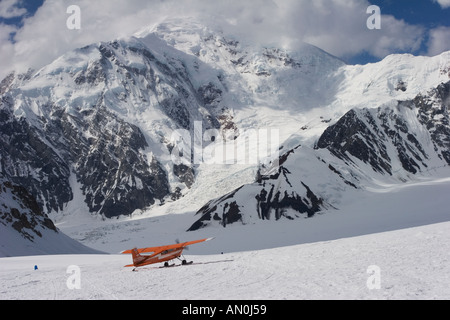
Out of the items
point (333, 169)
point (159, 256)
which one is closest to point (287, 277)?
point (159, 256)

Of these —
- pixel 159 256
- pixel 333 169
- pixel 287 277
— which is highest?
pixel 333 169

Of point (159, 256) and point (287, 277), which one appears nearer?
point (287, 277)

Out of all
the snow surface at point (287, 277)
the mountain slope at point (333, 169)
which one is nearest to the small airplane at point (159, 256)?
the snow surface at point (287, 277)

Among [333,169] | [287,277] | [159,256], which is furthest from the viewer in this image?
[333,169]

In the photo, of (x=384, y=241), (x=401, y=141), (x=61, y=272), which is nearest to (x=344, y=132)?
(x=401, y=141)

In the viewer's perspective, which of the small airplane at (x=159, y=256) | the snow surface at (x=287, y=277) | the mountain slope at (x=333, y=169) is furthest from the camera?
the mountain slope at (x=333, y=169)

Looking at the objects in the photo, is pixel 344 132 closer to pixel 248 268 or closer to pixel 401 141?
pixel 401 141

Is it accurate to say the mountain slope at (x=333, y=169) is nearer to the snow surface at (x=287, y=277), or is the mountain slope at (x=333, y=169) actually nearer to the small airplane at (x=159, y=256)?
the snow surface at (x=287, y=277)

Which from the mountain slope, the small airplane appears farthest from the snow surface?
the mountain slope

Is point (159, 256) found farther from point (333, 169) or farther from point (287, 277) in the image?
point (333, 169)

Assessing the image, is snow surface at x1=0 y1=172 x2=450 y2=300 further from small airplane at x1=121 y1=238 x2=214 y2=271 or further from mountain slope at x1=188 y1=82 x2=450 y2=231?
mountain slope at x1=188 y1=82 x2=450 y2=231

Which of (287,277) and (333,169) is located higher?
(333,169)
